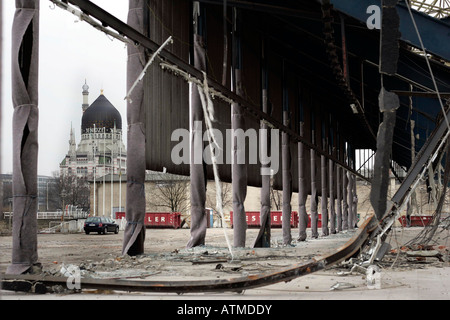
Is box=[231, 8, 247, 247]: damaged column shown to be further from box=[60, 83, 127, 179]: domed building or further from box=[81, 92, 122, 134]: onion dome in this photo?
box=[81, 92, 122, 134]: onion dome

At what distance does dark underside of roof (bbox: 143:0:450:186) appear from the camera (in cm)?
1558

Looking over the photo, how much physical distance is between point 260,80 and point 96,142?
118 metres

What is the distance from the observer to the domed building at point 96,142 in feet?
442

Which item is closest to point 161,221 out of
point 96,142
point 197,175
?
point 197,175

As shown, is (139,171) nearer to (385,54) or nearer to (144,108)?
(144,108)

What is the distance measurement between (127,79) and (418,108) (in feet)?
31.6

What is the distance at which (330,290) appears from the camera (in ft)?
23.6

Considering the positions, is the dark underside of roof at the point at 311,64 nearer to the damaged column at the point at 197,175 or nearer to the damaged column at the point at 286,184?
the damaged column at the point at 197,175

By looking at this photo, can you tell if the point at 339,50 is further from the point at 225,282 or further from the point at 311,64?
the point at 225,282

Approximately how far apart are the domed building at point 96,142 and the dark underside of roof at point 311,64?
309 ft

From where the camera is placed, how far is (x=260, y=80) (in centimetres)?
2427

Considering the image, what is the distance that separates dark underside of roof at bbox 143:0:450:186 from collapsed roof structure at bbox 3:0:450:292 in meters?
0.06
